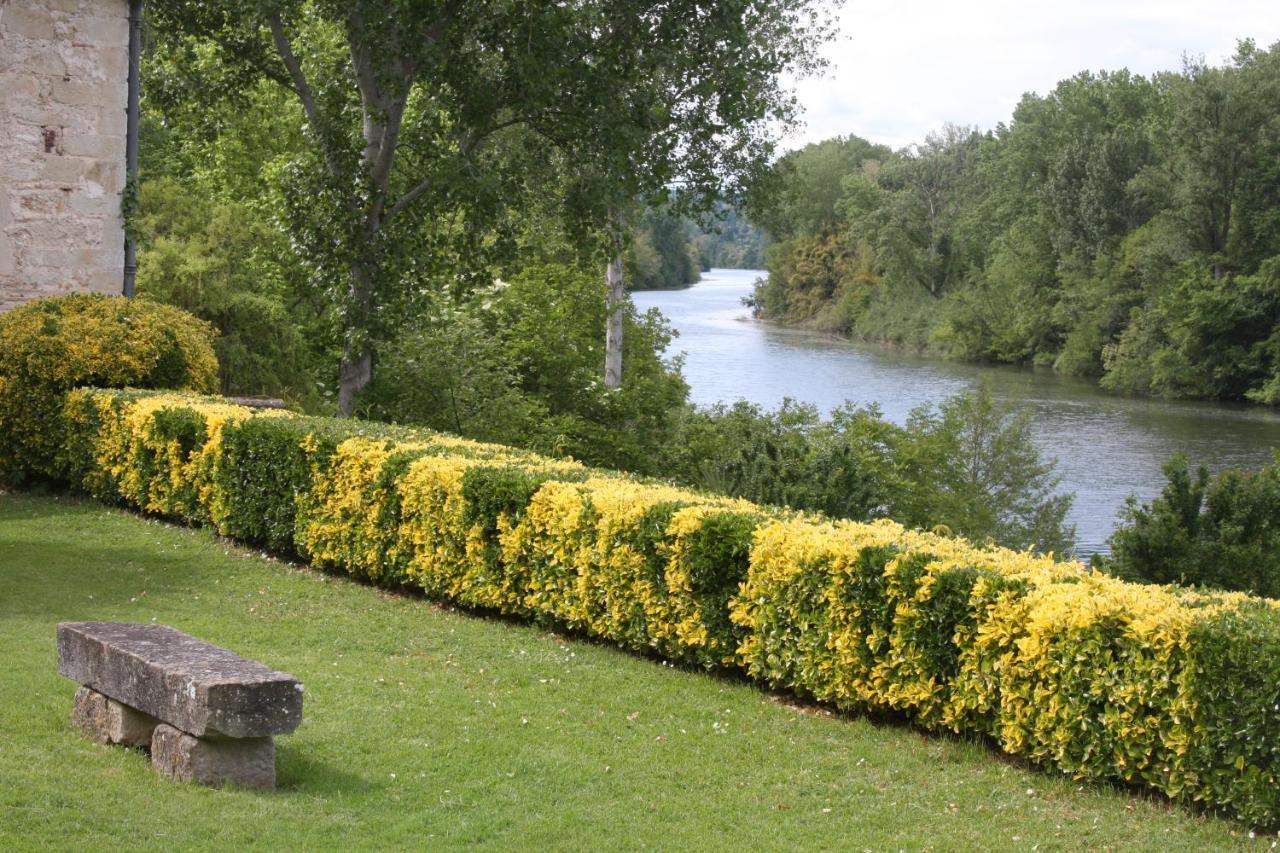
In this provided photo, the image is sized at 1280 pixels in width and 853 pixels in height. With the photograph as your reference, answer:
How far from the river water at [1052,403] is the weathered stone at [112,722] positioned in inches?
812

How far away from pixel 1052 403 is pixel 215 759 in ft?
133

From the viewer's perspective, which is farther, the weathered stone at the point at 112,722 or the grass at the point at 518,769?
the weathered stone at the point at 112,722

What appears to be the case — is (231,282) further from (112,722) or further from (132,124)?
(112,722)

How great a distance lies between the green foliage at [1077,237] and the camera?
4625 centimetres

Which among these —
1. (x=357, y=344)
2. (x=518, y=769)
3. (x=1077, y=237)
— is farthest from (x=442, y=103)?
(x=1077, y=237)

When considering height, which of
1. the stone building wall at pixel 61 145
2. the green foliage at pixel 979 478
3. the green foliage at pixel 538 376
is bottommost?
the green foliage at pixel 979 478

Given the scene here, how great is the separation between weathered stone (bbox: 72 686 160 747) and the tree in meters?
10.5

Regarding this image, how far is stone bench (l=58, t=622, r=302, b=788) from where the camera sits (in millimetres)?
5461

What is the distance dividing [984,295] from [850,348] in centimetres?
690

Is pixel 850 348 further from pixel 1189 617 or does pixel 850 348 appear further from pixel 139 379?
pixel 1189 617

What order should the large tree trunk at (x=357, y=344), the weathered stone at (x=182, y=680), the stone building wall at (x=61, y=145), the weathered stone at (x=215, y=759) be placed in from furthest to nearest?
the large tree trunk at (x=357, y=344), the stone building wall at (x=61, y=145), the weathered stone at (x=215, y=759), the weathered stone at (x=182, y=680)

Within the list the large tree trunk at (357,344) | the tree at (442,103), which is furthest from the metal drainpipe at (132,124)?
the large tree trunk at (357,344)

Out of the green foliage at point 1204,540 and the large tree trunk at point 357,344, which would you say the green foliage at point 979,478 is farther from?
the large tree trunk at point 357,344

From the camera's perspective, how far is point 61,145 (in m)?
15.5
